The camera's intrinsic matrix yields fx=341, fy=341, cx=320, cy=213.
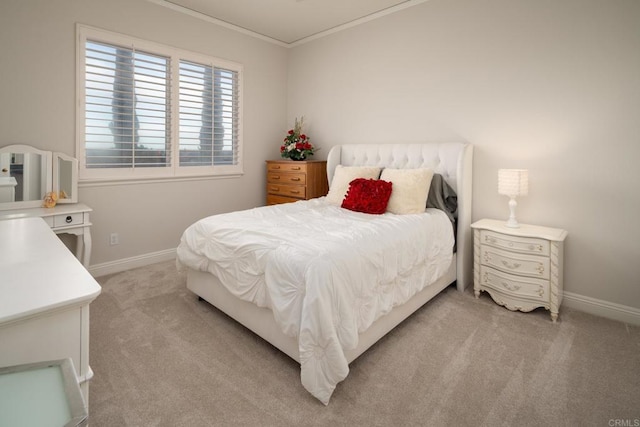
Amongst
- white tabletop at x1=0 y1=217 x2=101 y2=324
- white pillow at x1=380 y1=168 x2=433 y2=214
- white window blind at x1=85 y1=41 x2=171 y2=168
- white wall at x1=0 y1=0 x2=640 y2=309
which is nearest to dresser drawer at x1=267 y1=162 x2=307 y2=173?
white wall at x1=0 y1=0 x2=640 y2=309

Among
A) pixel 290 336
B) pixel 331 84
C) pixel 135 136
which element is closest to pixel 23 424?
pixel 290 336

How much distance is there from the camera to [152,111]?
142 inches

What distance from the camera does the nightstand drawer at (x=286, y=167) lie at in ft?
13.8

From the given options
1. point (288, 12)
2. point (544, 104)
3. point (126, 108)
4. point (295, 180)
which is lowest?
point (295, 180)

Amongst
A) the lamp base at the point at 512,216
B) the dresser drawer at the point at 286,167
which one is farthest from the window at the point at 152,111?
the lamp base at the point at 512,216

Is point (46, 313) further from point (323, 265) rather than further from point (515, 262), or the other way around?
point (515, 262)

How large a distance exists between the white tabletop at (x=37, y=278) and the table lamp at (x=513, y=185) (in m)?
2.85

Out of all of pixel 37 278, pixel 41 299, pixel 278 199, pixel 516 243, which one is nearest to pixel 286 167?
pixel 278 199

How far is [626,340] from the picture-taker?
2.29 meters

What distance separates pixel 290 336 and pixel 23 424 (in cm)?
128

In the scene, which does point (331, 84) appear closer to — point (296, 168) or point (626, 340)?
point (296, 168)

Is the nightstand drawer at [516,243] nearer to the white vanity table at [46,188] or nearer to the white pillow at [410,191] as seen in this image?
the white pillow at [410,191]

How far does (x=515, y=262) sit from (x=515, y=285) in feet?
0.60

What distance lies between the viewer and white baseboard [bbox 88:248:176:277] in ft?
11.1
